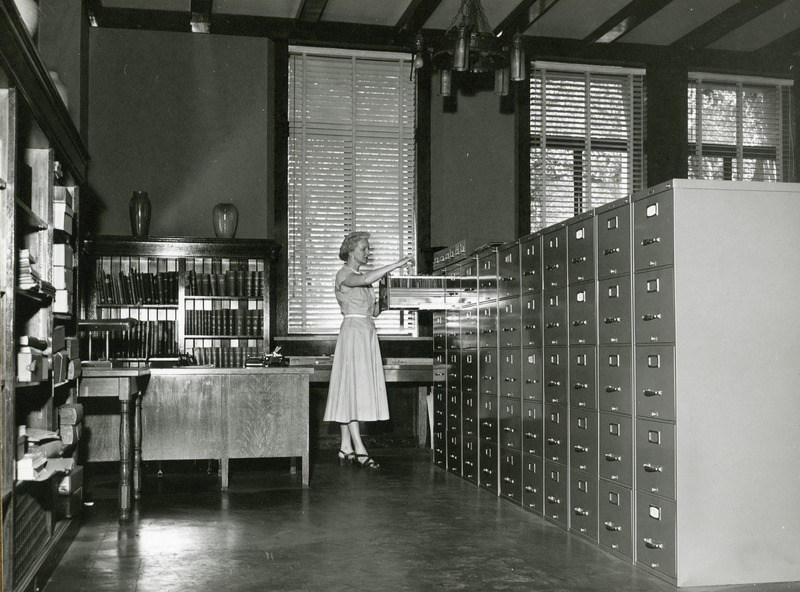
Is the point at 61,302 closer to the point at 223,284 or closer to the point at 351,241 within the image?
the point at 351,241

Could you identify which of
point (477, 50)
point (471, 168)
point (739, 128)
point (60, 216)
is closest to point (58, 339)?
point (60, 216)

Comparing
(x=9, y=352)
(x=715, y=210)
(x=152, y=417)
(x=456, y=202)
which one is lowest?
(x=152, y=417)

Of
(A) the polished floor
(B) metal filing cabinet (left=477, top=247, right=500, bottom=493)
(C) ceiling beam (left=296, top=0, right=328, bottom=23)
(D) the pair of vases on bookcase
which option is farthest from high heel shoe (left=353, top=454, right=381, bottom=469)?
(C) ceiling beam (left=296, top=0, right=328, bottom=23)

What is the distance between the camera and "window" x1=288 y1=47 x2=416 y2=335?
782 cm

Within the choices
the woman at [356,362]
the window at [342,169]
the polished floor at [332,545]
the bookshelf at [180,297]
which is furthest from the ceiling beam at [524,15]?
the polished floor at [332,545]

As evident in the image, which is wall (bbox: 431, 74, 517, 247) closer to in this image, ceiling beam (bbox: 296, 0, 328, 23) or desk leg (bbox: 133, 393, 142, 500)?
ceiling beam (bbox: 296, 0, 328, 23)

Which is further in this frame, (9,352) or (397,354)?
(397,354)

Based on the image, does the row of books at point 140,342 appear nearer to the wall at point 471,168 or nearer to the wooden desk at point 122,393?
the wooden desk at point 122,393

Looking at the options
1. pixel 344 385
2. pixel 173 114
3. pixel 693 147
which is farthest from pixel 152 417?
pixel 693 147

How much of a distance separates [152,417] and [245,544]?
1.78 m

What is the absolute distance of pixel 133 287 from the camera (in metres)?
7.12

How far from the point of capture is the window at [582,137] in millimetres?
8188

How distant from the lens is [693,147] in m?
8.39

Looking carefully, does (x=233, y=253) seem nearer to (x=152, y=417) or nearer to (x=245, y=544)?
(x=152, y=417)
